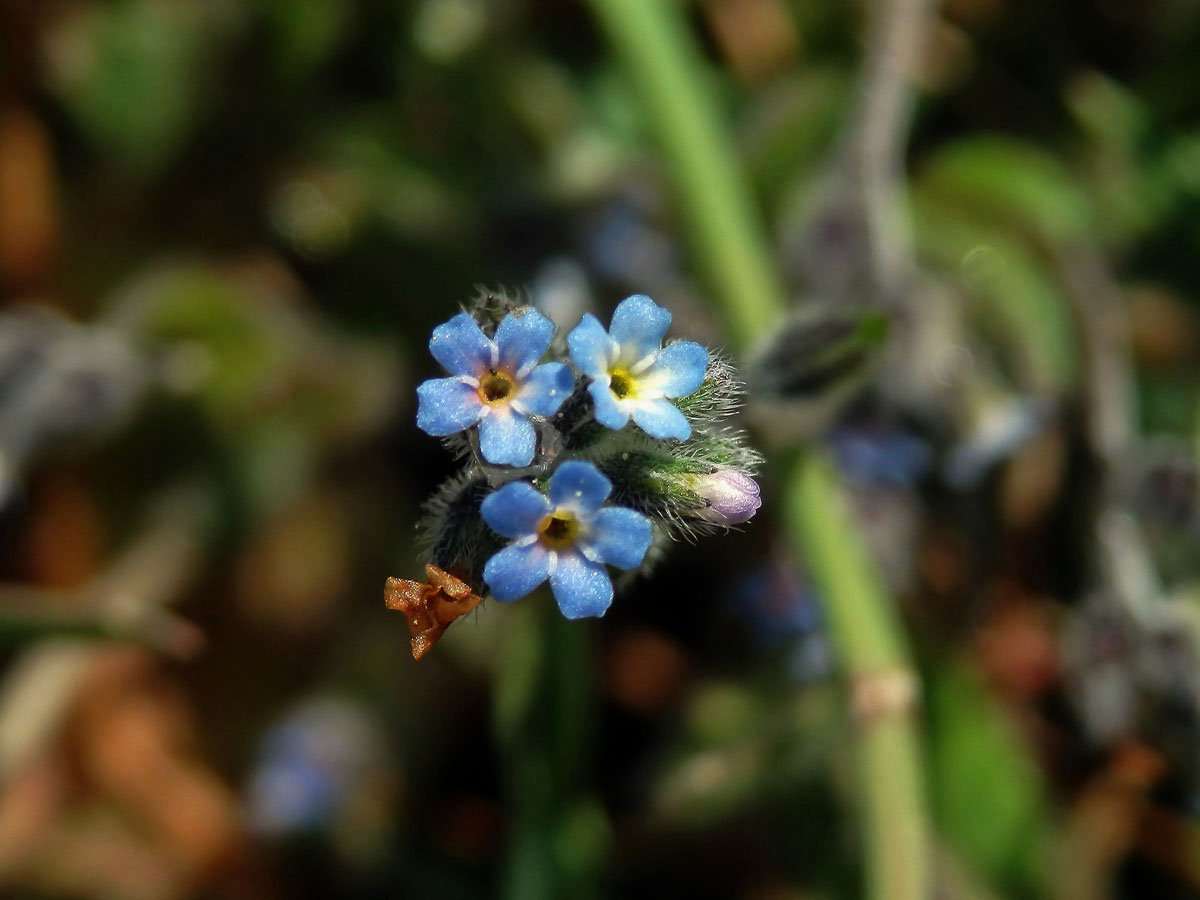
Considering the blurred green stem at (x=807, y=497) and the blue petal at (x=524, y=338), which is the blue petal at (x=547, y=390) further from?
the blurred green stem at (x=807, y=497)

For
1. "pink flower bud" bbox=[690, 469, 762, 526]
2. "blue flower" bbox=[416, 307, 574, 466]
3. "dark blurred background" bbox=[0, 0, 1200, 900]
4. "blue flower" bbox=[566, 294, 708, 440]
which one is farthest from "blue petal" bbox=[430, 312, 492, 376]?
"dark blurred background" bbox=[0, 0, 1200, 900]

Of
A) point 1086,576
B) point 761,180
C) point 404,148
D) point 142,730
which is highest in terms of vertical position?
point 404,148

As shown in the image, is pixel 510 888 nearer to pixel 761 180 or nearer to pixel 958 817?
pixel 958 817

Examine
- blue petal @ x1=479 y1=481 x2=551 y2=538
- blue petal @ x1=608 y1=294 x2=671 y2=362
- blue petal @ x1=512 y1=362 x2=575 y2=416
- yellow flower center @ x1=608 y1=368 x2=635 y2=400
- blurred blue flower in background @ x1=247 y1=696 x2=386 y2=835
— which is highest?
blurred blue flower in background @ x1=247 y1=696 x2=386 y2=835

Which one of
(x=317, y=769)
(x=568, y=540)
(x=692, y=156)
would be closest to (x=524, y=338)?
(x=568, y=540)

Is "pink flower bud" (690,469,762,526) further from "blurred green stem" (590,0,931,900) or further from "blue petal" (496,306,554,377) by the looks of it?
"blurred green stem" (590,0,931,900)

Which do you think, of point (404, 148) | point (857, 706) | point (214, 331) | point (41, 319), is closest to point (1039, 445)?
point (857, 706)
